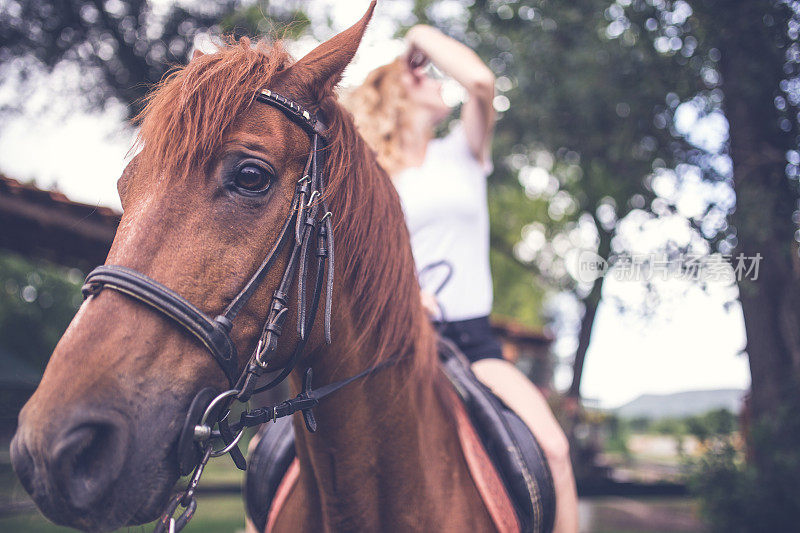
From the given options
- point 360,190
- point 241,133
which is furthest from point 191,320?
point 360,190

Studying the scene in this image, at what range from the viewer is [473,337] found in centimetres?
254

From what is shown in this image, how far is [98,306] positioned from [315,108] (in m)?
0.79

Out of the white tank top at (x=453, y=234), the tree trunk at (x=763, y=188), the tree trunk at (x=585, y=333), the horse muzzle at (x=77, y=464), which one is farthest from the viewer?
the tree trunk at (x=585, y=333)

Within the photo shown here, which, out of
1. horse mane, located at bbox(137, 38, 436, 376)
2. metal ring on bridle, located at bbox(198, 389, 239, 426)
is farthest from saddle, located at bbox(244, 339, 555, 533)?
metal ring on bridle, located at bbox(198, 389, 239, 426)

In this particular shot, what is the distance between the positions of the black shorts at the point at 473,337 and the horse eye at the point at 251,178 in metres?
1.40

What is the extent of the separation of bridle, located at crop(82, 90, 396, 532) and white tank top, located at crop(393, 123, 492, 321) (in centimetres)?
106

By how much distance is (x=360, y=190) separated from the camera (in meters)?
1.60

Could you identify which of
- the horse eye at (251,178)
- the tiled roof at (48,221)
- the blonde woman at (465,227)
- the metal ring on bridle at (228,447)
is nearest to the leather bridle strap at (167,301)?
the metal ring on bridle at (228,447)

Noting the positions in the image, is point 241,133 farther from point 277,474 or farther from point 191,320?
point 277,474

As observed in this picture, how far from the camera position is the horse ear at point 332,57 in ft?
5.01

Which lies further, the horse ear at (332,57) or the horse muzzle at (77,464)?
the horse ear at (332,57)

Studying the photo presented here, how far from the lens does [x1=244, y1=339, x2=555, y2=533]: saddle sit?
6.40 ft

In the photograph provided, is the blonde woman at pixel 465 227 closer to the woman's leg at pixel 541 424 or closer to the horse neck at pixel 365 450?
the woman's leg at pixel 541 424

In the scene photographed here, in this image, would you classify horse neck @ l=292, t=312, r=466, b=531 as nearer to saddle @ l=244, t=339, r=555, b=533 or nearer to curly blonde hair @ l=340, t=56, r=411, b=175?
saddle @ l=244, t=339, r=555, b=533
